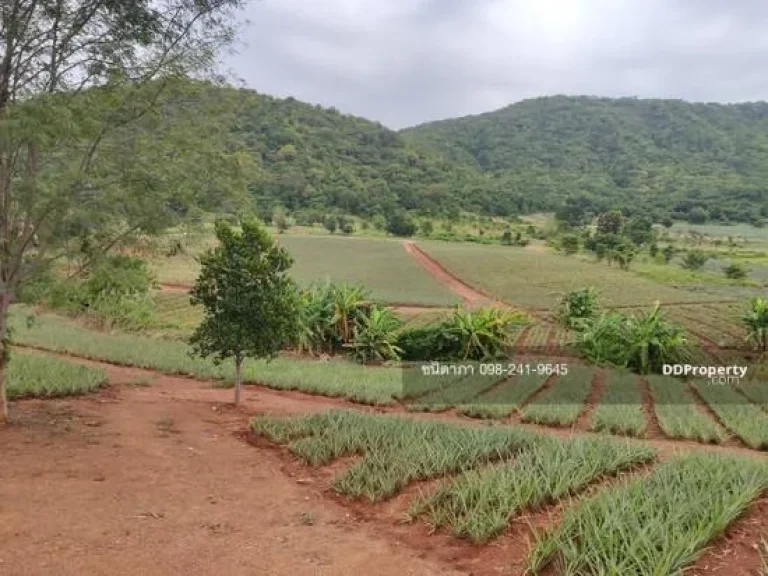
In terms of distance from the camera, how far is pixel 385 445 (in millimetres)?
8359

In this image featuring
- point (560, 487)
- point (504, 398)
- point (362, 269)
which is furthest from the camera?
point (362, 269)

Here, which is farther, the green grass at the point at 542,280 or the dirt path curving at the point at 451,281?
the green grass at the point at 542,280

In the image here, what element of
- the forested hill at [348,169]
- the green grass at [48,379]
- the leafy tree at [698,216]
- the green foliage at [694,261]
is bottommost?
the green grass at [48,379]

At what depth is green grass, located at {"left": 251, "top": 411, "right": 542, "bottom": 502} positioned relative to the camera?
7.24 meters

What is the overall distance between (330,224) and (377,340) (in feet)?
193

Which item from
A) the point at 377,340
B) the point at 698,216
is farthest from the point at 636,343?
the point at 698,216

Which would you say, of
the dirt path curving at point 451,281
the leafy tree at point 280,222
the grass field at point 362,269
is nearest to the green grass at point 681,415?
the dirt path curving at point 451,281

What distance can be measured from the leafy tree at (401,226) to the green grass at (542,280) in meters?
25.5

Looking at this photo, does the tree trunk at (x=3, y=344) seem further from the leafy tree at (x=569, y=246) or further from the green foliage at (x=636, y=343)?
the leafy tree at (x=569, y=246)

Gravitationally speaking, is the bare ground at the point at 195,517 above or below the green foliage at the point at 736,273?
below

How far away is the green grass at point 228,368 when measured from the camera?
16703 millimetres

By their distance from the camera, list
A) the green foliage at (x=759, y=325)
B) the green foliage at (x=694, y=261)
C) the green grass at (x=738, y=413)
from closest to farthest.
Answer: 1. the green grass at (x=738, y=413)
2. the green foliage at (x=759, y=325)
3. the green foliage at (x=694, y=261)

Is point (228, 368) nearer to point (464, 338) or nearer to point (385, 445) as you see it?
point (464, 338)

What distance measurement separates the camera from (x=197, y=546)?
5.77 m
